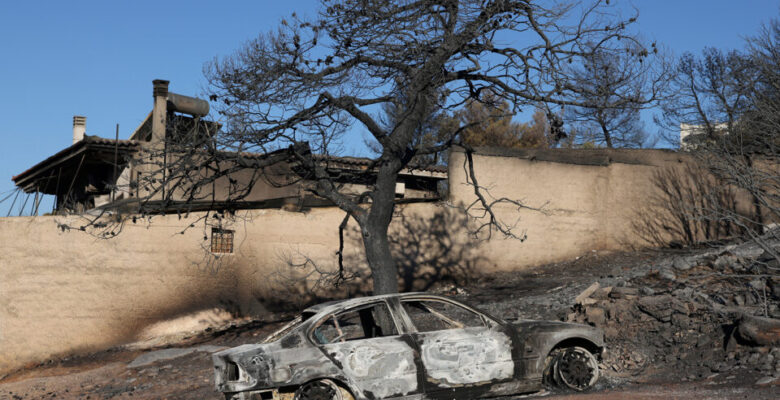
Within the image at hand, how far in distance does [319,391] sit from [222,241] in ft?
31.9

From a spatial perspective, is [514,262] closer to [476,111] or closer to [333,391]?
[333,391]

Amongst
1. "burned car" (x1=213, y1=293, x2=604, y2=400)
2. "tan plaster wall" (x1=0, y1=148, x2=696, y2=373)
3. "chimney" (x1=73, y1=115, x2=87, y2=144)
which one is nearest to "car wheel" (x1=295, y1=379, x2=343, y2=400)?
"burned car" (x1=213, y1=293, x2=604, y2=400)

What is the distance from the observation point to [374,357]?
22.9ft

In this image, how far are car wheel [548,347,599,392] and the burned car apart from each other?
0.01 m

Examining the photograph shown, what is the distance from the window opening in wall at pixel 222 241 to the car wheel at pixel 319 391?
9.57 metres

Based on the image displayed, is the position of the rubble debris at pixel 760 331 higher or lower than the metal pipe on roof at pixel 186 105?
lower

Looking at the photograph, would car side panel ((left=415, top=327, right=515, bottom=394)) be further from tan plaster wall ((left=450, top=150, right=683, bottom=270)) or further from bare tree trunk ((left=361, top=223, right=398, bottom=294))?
tan plaster wall ((left=450, top=150, right=683, bottom=270))

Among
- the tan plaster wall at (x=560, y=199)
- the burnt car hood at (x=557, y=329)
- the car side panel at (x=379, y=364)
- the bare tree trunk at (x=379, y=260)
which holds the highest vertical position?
the tan plaster wall at (x=560, y=199)

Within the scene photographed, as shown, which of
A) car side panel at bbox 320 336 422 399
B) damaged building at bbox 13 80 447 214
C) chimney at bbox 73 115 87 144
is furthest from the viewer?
chimney at bbox 73 115 87 144

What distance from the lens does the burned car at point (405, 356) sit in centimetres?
672

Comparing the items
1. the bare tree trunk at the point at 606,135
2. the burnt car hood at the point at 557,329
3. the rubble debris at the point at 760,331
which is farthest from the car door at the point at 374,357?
the bare tree trunk at the point at 606,135

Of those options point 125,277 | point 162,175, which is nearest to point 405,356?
point 125,277

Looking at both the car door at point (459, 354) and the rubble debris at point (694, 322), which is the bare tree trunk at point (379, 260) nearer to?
the rubble debris at point (694, 322)

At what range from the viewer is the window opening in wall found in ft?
52.0
